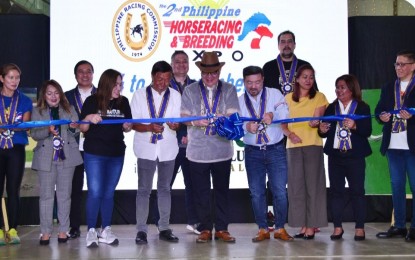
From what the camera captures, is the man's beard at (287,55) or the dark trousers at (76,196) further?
the man's beard at (287,55)

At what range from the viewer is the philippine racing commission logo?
7.77 metres

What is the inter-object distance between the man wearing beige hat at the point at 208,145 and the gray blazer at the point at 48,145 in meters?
0.99

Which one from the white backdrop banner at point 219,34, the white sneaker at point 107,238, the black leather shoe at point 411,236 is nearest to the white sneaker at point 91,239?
the white sneaker at point 107,238

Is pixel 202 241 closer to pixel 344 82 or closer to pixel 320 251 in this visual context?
pixel 320 251

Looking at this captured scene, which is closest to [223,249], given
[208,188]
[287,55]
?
[208,188]

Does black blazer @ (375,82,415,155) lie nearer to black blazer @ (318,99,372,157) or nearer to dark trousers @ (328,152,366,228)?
black blazer @ (318,99,372,157)

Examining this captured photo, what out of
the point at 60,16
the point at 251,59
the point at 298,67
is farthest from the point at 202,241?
the point at 60,16

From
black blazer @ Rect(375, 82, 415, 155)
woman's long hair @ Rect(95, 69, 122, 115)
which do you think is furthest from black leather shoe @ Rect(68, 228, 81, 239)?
black blazer @ Rect(375, 82, 415, 155)

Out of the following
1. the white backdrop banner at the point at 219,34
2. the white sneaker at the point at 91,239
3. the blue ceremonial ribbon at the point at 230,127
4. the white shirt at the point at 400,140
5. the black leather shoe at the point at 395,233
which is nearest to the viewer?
the blue ceremonial ribbon at the point at 230,127

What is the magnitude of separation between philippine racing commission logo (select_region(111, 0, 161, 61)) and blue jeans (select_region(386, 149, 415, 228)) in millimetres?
2804

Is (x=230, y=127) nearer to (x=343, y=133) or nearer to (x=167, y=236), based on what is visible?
(x=343, y=133)

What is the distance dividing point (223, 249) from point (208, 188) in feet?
2.14

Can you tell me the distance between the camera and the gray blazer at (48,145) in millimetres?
6152

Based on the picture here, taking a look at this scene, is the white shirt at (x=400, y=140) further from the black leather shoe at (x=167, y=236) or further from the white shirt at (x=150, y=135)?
the black leather shoe at (x=167, y=236)
